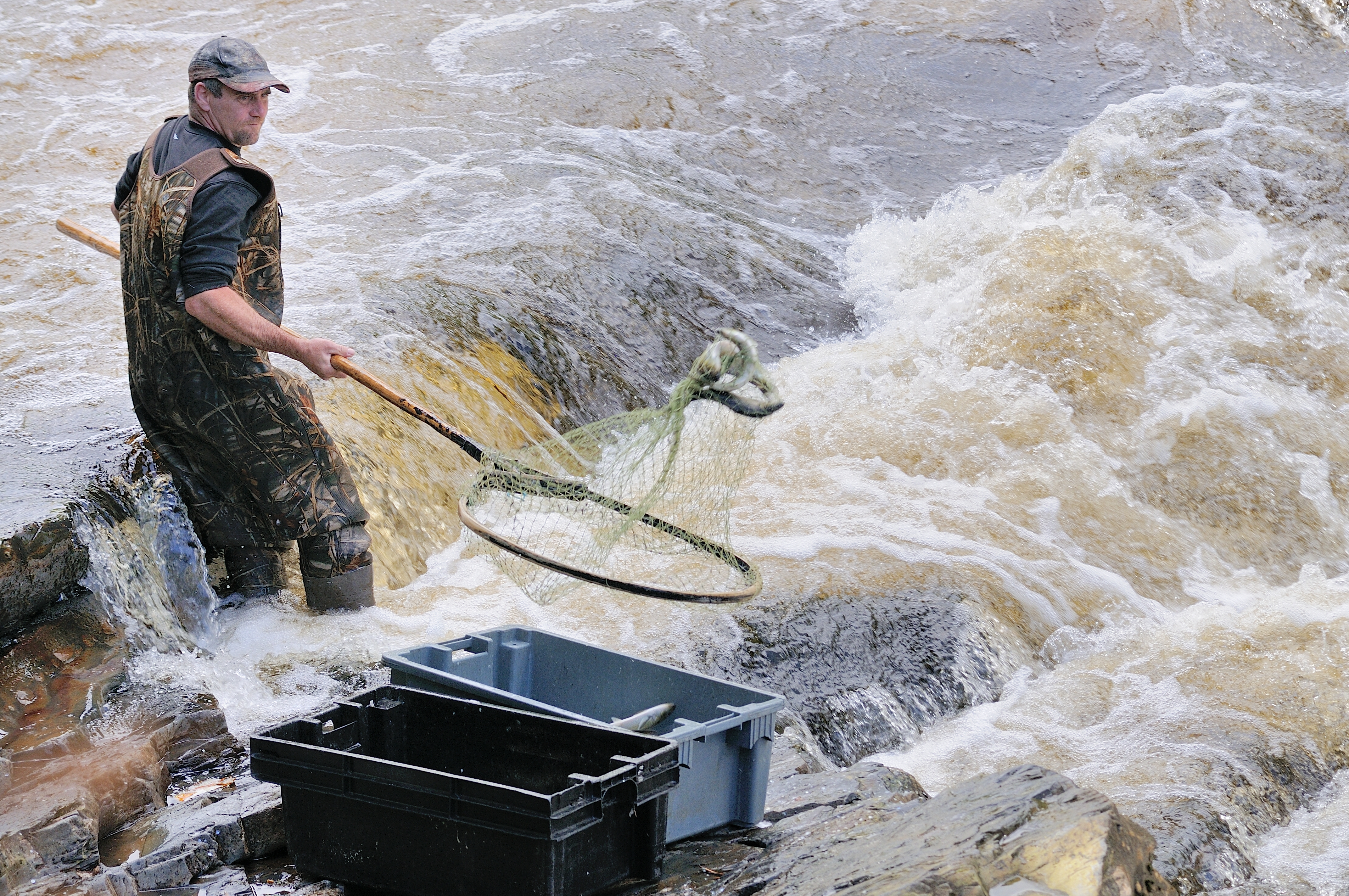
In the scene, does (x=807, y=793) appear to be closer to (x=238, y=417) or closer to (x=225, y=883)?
(x=225, y=883)

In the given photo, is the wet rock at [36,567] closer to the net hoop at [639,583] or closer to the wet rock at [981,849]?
the net hoop at [639,583]

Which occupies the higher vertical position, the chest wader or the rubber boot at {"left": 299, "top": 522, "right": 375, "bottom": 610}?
the chest wader

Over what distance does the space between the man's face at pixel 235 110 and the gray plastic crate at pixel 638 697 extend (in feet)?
5.77

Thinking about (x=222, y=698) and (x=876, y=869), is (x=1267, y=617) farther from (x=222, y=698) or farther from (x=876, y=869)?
(x=222, y=698)

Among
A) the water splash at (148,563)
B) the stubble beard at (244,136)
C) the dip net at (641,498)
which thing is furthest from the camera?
the water splash at (148,563)

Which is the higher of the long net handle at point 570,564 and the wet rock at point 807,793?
the long net handle at point 570,564

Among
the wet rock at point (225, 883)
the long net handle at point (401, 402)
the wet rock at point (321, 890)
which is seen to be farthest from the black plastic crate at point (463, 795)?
the long net handle at point (401, 402)

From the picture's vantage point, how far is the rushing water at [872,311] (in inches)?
184

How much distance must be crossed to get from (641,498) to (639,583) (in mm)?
1092

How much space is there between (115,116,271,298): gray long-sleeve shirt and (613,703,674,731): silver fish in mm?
1842

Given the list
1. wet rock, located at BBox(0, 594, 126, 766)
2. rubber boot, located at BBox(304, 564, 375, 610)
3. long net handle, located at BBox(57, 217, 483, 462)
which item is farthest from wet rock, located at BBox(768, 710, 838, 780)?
wet rock, located at BBox(0, 594, 126, 766)

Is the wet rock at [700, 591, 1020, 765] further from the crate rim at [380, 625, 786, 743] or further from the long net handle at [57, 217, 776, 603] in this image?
the crate rim at [380, 625, 786, 743]

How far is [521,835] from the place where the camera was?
2.63 metres

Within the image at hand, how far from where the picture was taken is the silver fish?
10.6ft
